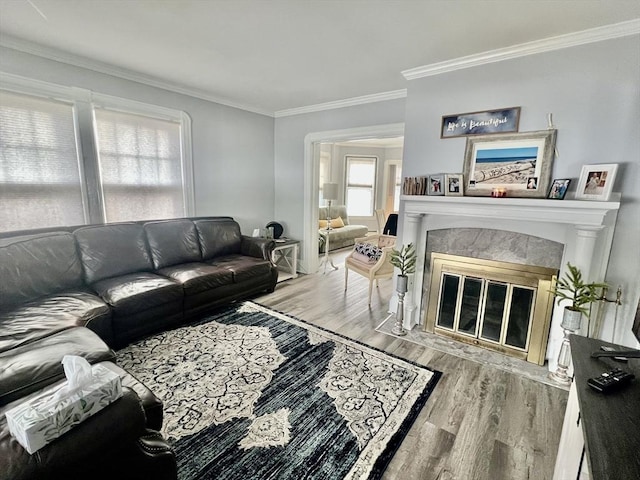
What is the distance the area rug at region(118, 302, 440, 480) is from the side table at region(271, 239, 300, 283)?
169 centimetres

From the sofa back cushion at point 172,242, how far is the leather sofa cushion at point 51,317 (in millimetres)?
902

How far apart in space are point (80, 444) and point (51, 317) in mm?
1616

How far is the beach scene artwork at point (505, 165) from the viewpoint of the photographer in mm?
2453

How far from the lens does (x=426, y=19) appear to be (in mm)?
2006

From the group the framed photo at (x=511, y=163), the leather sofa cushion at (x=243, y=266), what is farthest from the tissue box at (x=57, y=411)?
the framed photo at (x=511, y=163)

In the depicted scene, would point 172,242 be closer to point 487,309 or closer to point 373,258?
point 373,258

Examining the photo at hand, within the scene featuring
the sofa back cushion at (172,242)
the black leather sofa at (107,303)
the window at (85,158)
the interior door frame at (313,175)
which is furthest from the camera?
the interior door frame at (313,175)

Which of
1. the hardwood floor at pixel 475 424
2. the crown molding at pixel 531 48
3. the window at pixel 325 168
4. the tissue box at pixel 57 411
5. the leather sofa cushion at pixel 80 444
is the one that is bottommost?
the hardwood floor at pixel 475 424

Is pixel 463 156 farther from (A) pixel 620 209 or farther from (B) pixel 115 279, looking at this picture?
(B) pixel 115 279

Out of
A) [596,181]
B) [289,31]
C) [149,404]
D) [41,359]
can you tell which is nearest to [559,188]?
[596,181]

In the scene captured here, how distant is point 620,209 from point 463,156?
1179 millimetres

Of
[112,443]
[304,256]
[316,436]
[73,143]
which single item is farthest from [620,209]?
[73,143]

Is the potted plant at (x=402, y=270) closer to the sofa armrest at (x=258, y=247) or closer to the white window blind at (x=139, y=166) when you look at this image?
the sofa armrest at (x=258, y=247)

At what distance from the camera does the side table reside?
15.0 ft
